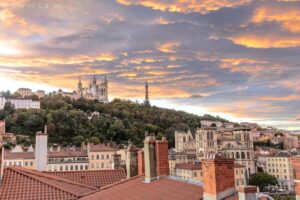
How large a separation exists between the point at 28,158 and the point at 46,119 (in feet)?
250

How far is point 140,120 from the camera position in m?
180

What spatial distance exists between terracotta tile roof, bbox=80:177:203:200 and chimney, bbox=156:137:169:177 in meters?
0.47

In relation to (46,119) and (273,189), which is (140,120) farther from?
(273,189)

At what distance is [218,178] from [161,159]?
4764 millimetres

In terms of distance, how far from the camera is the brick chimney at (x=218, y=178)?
26.8ft

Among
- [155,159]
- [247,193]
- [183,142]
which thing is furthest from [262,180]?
[247,193]

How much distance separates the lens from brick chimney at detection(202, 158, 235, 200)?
26.8ft

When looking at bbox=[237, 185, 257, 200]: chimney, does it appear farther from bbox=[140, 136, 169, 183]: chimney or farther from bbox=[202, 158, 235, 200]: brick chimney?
bbox=[140, 136, 169, 183]: chimney

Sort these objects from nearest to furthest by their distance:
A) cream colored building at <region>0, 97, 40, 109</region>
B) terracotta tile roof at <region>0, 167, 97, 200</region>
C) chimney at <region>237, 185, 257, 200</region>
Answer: chimney at <region>237, 185, 257, 200</region>
terracotta tile roof at <region>0, 167, 97, 200</region>
cream colored building at <region>0, 97, 40, 109</region>

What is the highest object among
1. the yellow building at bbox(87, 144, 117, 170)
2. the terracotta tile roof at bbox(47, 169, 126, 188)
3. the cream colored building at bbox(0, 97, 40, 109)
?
the cream colored building at bbox(0, 97, 40, 109)

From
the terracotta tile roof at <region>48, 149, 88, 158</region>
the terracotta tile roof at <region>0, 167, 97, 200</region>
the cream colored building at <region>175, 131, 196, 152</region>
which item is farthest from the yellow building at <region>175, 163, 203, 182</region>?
the cream colored building at <region>175, 131, 196, 152</region>

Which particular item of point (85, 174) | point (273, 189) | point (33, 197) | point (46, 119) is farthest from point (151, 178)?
point (46, 119)

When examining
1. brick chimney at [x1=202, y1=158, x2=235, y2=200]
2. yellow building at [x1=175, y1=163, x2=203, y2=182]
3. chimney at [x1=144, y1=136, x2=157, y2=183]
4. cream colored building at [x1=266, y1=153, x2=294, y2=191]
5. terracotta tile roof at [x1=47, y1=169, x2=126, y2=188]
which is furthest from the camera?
cream colored building at [x1=266, y1=153, x2=294, y2=191]

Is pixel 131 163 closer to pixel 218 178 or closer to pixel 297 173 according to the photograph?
pixel 218 178
